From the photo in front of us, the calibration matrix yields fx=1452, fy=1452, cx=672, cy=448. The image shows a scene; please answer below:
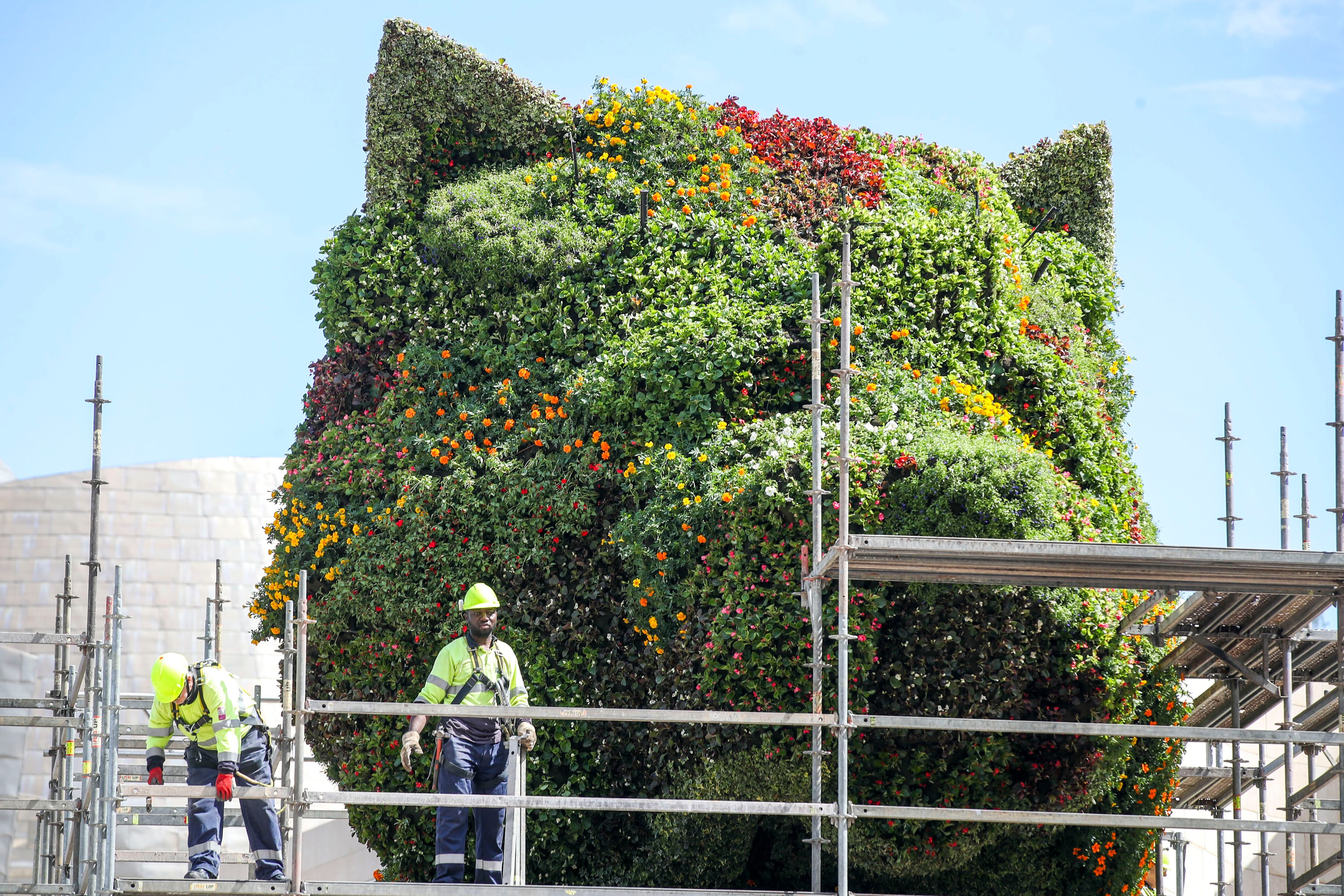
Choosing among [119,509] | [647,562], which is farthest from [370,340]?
[119,509]

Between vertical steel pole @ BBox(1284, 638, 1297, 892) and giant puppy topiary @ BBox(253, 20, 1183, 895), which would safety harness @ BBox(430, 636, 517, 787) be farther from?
vertical steel pole @ BBox(1284, 638, 1297, 892)

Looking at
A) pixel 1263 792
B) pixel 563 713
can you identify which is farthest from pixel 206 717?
pixel 1263 792

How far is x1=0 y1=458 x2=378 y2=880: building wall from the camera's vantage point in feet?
78.9

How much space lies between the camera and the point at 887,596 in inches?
367

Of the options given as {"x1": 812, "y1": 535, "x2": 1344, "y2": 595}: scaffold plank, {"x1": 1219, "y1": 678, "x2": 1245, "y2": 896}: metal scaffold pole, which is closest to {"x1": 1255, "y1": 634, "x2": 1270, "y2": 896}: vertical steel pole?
{"x1": 1219, "y1": 678, "x2": 1245, "y2": 896}: metal scaffold pole

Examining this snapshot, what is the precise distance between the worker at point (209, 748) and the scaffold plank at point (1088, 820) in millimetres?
3409

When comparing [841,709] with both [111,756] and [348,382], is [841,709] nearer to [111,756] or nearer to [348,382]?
[111,756]

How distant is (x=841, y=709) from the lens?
7.60 metres

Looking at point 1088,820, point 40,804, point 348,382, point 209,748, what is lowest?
point 40,804

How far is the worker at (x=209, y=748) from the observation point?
817 cm

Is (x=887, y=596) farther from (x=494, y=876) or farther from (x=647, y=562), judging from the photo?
(x=494, y=876)

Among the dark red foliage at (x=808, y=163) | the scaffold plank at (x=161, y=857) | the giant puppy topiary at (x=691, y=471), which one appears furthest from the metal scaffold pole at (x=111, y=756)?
the dark red foliage at (x=808, y=163)

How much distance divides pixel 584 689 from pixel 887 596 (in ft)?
7.87

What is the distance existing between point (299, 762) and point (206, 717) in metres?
1.21
